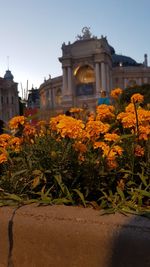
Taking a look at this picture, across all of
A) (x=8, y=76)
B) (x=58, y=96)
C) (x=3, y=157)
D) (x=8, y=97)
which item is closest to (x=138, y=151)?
(x=3, y=157)

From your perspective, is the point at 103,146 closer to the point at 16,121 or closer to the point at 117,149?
the point at 117,149

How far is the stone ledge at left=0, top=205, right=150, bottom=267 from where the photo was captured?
1.63 m

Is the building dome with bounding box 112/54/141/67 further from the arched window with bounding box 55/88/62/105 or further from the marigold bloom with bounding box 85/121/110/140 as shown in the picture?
the marigold bloom with bounding box 85/121/110/140

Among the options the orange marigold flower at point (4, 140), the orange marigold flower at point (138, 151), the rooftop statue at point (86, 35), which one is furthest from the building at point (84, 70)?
the orange marigold flower at point (138, 151)

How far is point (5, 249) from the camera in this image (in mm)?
1986

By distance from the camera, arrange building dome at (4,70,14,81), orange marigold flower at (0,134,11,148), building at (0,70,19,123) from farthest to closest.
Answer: building dome at (4,70,14,81) < building at (0,70,19,123) < orange marigold flower at (0,134,11,148)

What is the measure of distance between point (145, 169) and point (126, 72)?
78.9 m

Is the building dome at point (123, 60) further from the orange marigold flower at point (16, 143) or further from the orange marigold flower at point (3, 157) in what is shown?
the orange marigold flower at point (3, 157)

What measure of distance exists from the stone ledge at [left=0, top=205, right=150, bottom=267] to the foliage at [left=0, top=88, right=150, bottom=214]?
0.22 metres

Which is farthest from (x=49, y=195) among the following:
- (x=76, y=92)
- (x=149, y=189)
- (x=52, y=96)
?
(x=52, y=96)

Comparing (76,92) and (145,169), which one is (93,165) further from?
(76,92)

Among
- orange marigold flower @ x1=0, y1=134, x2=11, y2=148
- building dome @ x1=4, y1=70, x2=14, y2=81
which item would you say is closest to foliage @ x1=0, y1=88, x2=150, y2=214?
orange marigold flower @ x1=0, y1=134, x2=11, y2=148

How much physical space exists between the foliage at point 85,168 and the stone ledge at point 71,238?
8.6 inches

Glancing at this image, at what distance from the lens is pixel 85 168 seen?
7.52ft
